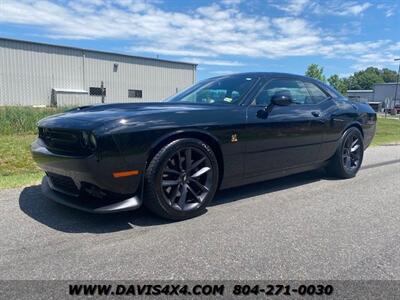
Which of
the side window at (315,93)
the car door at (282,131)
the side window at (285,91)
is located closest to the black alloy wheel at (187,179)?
the car door at (282,131)

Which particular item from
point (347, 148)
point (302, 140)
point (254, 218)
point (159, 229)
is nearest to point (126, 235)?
point (159, 229)

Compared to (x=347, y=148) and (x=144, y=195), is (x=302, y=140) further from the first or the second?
(x=144, y=195)

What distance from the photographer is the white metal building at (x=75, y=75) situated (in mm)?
26516

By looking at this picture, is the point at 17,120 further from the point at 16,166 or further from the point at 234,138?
the point at 234,138

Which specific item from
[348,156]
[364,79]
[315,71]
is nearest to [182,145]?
[348,156]

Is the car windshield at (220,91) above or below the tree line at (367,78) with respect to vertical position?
below

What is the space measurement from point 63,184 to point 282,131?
248 centimetres

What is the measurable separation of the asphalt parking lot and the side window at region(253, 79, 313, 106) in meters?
1.19

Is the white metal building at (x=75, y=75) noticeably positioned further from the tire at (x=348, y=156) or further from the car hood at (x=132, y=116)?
the car hood at (x=132, y=116)

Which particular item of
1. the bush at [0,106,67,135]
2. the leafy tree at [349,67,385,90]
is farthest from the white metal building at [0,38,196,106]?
the leafy tree at [349,67,385,90]

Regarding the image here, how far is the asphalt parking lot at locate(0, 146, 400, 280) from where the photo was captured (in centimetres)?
269

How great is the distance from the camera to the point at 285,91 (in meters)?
4.89

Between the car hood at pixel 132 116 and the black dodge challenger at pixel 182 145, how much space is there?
0.01 metres

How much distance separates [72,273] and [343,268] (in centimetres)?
192
